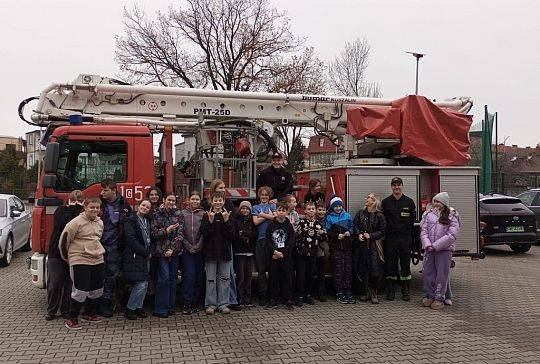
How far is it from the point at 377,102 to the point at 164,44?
2010 cm

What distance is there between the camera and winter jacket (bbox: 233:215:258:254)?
283 inches

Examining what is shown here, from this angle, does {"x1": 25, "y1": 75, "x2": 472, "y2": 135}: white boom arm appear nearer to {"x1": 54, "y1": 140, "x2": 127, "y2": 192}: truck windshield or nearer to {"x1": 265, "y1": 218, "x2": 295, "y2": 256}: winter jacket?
{"x1": 54, "y1": 140, "x2": 127, "y2": 192}: truck windshield

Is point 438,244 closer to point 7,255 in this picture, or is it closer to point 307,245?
point 307,245

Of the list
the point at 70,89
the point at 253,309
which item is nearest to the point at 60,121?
the point at 70,89

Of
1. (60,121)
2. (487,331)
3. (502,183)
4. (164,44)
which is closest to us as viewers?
(487,331)

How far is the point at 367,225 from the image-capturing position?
769 centimetres

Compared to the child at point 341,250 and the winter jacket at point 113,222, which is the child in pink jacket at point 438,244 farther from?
the winter jacket at point 113,222

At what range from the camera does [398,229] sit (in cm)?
773

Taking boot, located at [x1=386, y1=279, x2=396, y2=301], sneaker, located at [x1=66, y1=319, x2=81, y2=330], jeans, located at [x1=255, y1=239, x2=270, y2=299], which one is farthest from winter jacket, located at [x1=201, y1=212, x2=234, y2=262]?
boot, located at [x1=386, y1=279, x2=396, y2=301]

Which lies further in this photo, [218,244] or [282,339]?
[218,244]

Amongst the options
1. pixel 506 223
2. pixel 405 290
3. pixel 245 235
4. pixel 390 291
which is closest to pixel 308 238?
pixel 245 235

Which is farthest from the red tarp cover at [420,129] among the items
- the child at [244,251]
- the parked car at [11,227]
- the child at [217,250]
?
the parked car at [11,227]

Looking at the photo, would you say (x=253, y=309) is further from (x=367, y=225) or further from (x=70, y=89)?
(x=70, y=89)

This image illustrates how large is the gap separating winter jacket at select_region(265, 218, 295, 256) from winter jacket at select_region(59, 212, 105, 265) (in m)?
2.32
